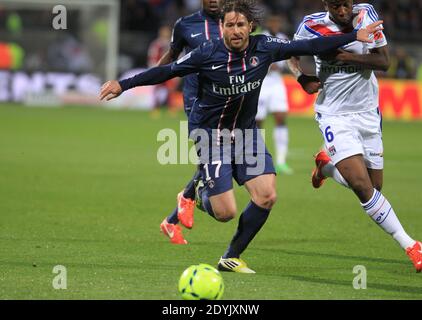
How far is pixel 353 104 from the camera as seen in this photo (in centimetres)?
825

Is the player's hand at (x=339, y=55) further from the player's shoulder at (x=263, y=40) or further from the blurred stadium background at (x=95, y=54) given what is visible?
the blurred stadium background at (x=95, y=54)

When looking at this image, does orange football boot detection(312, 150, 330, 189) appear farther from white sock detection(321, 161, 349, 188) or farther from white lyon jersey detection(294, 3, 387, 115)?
white lyon jersey detection(294, 3, 387, 115)

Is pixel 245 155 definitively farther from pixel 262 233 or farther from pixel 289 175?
pixel 289 175

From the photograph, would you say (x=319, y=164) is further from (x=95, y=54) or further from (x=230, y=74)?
(x=95, y=54)

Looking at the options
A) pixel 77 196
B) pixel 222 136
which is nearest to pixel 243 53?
pixel 222 136

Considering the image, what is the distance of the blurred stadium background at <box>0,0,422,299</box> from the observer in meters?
7.47

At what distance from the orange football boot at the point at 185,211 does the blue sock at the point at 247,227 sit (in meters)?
1.43

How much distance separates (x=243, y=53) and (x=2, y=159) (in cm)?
980

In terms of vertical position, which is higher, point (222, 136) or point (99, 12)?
point (99, 12)

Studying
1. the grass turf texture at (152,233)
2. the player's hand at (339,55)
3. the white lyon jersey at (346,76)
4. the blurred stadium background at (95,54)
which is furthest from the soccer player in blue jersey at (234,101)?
the blurred stadium background at (95,54)

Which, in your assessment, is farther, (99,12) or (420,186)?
(99,12)

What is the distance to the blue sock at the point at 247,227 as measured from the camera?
789cm

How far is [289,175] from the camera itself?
15.6 m

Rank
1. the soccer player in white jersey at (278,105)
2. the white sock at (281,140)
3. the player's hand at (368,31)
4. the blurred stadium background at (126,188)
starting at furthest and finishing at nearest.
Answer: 1. the white sock at (281,140)
2. the soccer player in white jersey at (278,105)
3. the player's hand at (368,31)
4. the blurred stadium background at (126,188)
